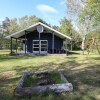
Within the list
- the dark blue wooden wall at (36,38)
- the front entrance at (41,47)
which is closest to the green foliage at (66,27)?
the dark blue wooden wall at (36,38)

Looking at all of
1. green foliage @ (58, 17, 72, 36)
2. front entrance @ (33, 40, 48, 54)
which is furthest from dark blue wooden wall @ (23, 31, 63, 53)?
green foliage @ (58, 17, 72, 36)

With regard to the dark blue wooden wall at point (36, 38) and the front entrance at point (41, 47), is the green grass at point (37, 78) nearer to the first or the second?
the front entrance at point (41, 47)

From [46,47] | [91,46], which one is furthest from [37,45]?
[91,46]

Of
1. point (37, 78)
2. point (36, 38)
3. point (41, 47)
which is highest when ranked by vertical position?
point (36, 38)

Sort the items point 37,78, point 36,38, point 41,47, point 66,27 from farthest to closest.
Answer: point 66,27 → point 36,38 → point 41,47 → point 37,78

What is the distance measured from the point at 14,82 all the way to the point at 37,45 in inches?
794

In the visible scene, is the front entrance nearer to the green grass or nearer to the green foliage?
the green grass

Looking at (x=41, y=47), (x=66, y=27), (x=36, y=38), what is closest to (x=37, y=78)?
(x=41, y=47)

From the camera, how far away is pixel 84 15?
9992 millimetres

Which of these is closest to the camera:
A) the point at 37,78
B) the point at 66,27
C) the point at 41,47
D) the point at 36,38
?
the point at 37,78

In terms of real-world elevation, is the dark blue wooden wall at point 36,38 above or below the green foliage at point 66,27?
below

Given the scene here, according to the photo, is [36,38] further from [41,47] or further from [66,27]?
[66,27]

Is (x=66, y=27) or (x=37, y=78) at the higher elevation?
(x=66, y=27)

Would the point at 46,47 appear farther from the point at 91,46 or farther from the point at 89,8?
the point at 89,8
